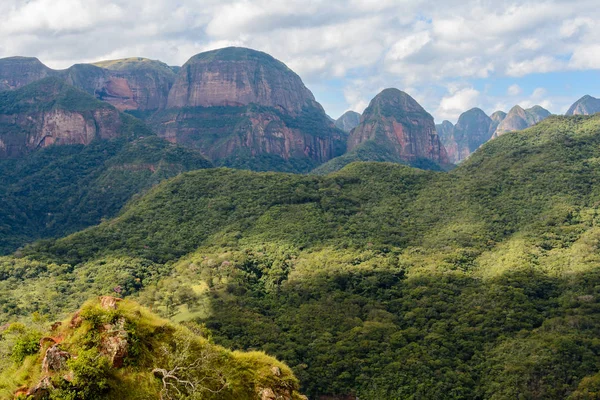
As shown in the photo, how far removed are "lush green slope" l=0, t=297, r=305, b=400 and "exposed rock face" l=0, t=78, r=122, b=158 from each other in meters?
161

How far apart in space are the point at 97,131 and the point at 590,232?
145 metres

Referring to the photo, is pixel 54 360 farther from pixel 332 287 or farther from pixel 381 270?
pixel 381 270

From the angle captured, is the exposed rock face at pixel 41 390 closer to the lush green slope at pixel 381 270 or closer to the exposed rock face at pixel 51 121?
the lush green slope at pixel 381 270

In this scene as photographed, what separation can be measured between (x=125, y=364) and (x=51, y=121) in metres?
169

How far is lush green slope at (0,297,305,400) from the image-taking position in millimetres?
17719

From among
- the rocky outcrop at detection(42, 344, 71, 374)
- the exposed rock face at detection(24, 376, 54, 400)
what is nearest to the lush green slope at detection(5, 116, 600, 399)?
the rocky outcrop at detection(42, 344, 71, 374)

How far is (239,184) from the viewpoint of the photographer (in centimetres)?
10225

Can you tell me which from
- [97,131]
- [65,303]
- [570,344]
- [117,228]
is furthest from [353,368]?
[97,131]

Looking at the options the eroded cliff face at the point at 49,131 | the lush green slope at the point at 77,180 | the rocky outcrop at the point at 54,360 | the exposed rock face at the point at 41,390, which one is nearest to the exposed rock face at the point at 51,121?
the eroded cliff face at the point at 49,131

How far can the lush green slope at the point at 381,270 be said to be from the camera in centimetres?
5297

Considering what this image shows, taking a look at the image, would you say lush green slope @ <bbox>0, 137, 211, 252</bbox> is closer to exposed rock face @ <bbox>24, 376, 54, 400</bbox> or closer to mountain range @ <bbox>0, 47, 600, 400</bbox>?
mountain range @ <bbox>0, 47, 600, 400</bbox>

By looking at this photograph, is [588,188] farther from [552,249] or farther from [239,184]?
[239,184]

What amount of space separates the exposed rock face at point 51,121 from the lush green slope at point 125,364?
161119 millimetres

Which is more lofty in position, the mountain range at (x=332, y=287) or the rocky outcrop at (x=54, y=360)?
the rocky outcrop at (x=54, y=360)
